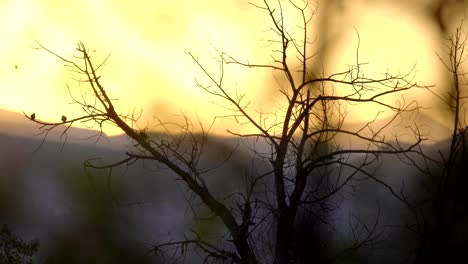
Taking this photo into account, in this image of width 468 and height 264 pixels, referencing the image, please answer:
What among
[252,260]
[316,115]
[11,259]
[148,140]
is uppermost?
[316,115]

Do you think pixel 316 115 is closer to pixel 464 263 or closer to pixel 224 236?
pixel 224 236

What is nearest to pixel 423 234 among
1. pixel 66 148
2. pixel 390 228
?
pixel 390 228

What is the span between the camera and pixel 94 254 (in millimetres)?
8500

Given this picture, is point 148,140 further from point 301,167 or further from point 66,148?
point 66,148

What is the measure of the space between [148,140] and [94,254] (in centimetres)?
405

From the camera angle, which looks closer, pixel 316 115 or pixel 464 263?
pixel 316 115

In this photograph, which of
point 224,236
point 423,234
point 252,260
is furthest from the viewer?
point 423,234

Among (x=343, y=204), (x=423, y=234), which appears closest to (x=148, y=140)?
(x=343, y=204)

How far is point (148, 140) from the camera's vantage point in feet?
16.7

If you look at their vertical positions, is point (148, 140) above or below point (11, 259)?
above

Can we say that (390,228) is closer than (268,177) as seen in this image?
No

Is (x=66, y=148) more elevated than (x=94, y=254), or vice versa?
(x=66, y=148)

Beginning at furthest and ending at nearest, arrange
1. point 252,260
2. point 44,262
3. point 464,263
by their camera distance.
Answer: point 44,262 → point 464,263 → point 252,260

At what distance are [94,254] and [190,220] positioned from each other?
9.96 ft
